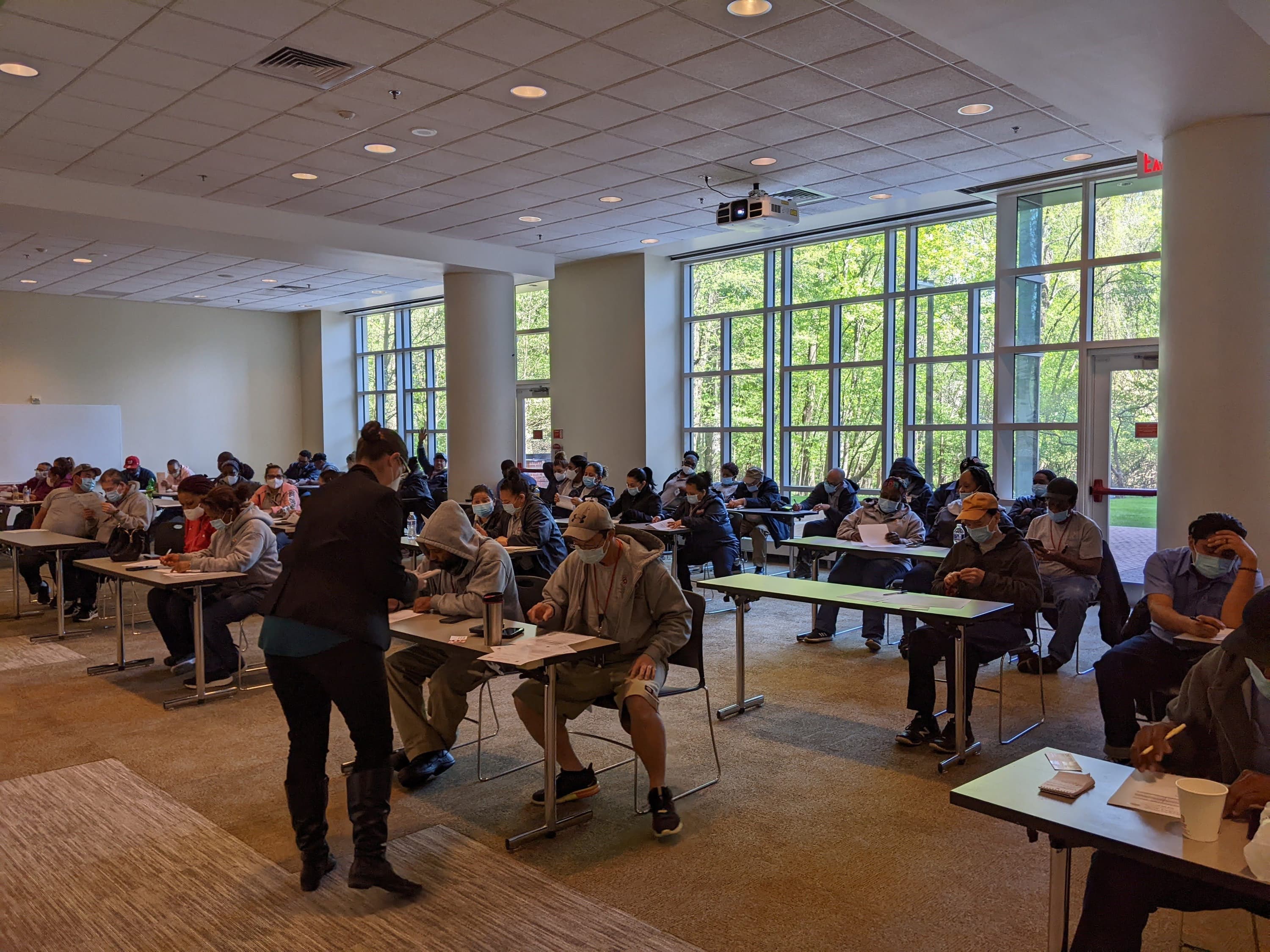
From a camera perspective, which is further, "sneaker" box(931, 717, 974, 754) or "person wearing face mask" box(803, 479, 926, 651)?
"person wearing face mask" box(803, 479, 926, 651)

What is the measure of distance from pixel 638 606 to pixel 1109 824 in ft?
7.61

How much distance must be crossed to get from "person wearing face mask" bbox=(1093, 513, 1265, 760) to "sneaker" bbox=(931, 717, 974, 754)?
0.61 meters

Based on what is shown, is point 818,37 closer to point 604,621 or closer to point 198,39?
point 198,39

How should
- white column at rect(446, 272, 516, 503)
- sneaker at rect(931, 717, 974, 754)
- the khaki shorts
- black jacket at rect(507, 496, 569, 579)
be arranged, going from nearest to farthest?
1. the khaki shorts
2. sneaker at rect(931, 717, 974, 754)
3. black jacket at rect(507, 496, 569, 579)
4. white column at rect(446, 272, 516, 503)

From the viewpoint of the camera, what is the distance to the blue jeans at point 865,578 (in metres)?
7.10

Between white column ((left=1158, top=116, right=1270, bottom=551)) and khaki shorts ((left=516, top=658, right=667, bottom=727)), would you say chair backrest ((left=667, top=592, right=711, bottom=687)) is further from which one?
white column ((left=1158, top=116, right=1270, bottom=551))

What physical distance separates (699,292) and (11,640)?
29.3 feet

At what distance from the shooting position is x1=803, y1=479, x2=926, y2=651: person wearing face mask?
23.6 feet

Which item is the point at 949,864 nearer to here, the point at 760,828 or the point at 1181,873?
the point at 760,828

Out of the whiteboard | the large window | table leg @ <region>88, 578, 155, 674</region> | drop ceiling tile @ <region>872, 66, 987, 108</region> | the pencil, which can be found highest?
drop ceiling tile @ <region>872, 66, 987, 108</region>

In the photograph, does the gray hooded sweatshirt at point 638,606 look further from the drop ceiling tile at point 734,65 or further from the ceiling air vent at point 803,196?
the ceiling air vent at point 803,196

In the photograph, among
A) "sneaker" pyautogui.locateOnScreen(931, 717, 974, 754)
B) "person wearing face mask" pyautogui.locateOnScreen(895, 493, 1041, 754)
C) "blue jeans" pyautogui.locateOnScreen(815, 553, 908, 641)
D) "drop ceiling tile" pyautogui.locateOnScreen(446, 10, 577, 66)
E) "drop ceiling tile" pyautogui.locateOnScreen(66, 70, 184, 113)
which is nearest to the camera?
"sneaker" pyautogui.locateOnScreen(931, 717, 974, 754)

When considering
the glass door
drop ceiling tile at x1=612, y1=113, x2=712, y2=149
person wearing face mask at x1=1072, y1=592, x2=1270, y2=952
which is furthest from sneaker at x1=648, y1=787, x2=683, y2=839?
the glass door

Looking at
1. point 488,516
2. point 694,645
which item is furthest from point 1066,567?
point 488,516
